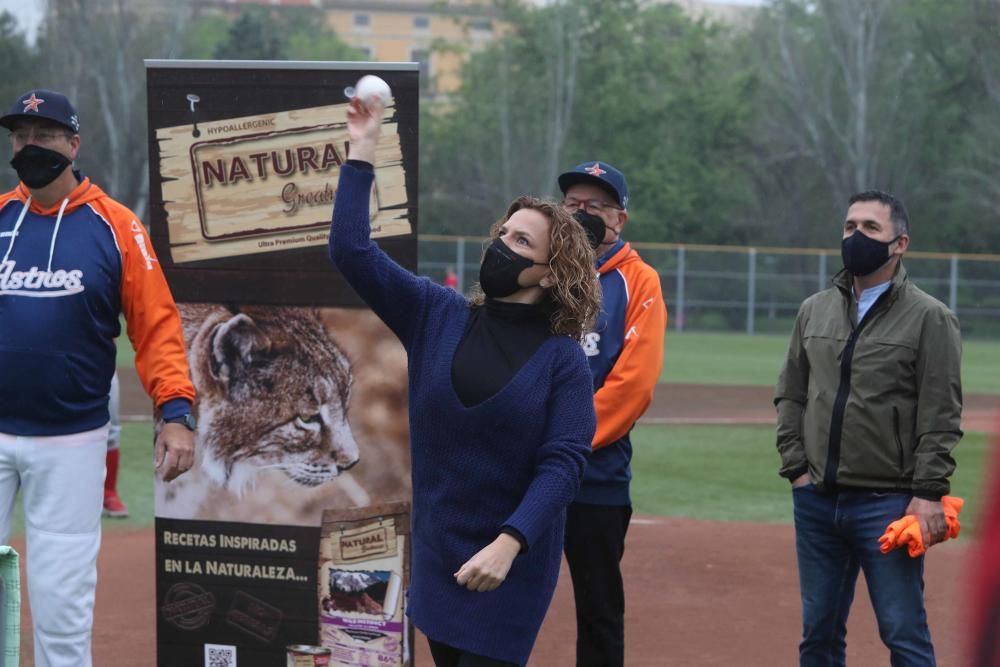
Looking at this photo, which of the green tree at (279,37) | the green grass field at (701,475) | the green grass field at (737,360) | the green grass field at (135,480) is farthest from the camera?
the green tree at (279,37)

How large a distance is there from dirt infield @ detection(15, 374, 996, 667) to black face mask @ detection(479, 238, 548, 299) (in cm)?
244

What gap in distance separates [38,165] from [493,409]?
192 centimetres

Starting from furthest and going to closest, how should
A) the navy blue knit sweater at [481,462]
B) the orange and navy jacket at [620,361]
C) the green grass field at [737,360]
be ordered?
the green grass field at [737,360] → the orange and navy jacket at [620,361] → the navy blue knit sweater at [481,462]

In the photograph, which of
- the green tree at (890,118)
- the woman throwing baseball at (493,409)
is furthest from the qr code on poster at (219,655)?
→ the green tree at (890,118)

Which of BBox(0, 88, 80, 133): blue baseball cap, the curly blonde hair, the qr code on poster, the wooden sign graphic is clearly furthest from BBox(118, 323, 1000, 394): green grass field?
the curly blonde hair

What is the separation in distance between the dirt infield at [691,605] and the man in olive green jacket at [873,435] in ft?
4.47

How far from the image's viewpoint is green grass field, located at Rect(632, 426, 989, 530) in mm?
10586

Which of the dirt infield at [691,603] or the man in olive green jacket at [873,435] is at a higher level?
the man in olive green jacket at [873,435]

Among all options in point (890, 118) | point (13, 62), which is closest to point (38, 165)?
point (13, 62)

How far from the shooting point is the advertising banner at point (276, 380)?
5.04 metres

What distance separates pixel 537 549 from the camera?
3738 mm

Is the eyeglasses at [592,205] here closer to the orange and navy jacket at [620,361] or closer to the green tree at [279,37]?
the orange and navy jacket at [620,361]

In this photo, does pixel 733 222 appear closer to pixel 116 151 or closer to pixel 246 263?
pixel 116 151

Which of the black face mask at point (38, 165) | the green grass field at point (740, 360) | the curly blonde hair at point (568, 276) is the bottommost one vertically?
the green grass field at point (740, 360)
